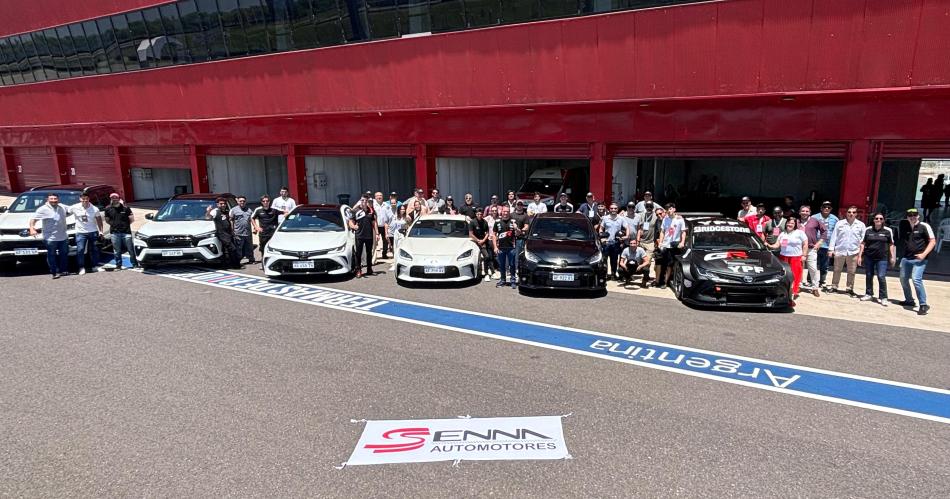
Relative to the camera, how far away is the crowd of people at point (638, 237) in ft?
30.1

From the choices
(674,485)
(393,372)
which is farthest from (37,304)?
(674,485)

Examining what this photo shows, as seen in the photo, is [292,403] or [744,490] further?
[292,403]

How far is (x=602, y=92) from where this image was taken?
1380cm

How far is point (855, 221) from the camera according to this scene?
9773mm

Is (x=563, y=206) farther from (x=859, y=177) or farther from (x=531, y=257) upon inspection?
(x=859, y=177)

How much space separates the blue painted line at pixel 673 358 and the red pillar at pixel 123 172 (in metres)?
21.3

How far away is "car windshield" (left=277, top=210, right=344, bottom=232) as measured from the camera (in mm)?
11680

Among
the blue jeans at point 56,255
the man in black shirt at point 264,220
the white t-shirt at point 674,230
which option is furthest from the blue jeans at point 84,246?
the white t-shirt at point 674,230

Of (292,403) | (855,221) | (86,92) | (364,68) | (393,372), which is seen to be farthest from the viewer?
(86,92)

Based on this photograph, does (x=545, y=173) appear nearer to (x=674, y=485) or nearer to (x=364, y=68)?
(x=364, y=68)

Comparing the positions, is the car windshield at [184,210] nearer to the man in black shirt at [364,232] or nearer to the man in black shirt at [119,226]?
the man in black shirt at [119,226]

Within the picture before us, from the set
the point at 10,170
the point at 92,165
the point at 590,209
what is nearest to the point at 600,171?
the point at 590,209

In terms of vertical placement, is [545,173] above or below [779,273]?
above

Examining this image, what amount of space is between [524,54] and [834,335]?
10372mm
